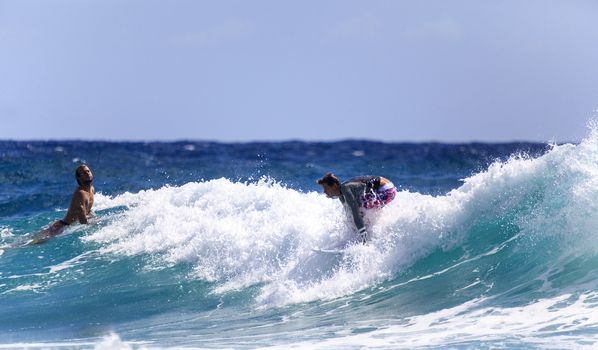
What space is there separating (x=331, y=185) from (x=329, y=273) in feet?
4.05

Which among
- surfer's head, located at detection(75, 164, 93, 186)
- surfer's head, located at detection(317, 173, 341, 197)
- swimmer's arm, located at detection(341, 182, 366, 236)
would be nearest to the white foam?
swimmer's arm, located at detection(341, 182, 366, 236)

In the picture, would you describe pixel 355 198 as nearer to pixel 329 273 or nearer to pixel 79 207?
pixel 329 273

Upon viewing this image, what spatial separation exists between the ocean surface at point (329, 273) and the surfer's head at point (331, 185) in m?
0.91

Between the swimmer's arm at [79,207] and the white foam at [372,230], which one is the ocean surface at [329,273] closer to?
the white foam at [372,230]

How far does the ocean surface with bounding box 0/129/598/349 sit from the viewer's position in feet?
31.1

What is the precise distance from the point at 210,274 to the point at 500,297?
454 centimetres

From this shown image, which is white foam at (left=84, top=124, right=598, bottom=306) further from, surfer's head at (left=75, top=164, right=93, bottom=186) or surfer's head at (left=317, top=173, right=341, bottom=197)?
surfer's head at (left=75, top=164, right=93, bottom=186)

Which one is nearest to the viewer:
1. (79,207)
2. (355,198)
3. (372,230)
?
(355,198)

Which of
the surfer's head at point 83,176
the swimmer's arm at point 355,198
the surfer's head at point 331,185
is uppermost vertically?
the surfer's head at point 83,176

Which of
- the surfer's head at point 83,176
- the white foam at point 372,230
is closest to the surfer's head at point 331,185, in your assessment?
the white foam at point 372,230

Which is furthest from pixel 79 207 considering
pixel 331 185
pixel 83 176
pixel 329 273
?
pixel 331 185

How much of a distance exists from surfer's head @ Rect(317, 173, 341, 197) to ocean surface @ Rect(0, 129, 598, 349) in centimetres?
91

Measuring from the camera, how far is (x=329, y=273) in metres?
11.8

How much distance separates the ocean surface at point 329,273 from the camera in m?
9.49
